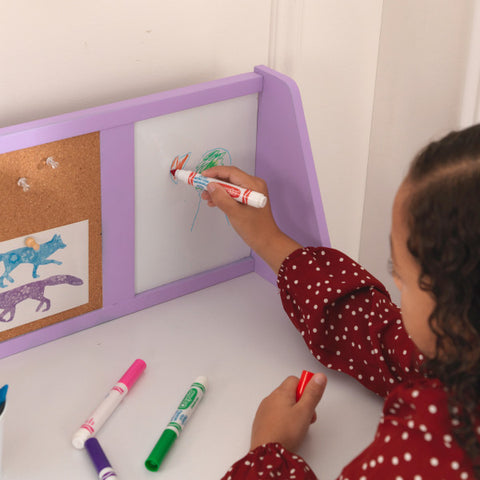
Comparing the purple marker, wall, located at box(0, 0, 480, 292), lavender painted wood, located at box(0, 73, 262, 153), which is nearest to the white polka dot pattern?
the purple marker

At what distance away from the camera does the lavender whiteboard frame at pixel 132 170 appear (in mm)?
835

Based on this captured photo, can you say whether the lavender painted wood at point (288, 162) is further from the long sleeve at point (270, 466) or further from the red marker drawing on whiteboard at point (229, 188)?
the long sleeve at point (270, 466)

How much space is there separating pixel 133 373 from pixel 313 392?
0.20 m

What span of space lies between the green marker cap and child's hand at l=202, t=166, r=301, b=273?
0.26 metres

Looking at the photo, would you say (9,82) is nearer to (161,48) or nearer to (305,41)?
(161,48)

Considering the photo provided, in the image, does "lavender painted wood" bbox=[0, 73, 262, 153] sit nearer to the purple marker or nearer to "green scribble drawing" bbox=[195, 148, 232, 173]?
"green scribble drawing" bbox=[195, 148, 232, 173]

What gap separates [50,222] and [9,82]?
166 mm

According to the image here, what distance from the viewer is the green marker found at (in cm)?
71

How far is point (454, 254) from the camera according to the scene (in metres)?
0.53

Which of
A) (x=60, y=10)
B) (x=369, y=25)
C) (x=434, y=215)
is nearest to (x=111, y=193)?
(x=60, y=10)

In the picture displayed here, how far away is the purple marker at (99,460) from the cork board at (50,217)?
0.65 ft

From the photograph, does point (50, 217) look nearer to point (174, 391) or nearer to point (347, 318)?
point (174, 391)

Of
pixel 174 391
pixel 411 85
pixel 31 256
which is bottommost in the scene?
pixel 174 391

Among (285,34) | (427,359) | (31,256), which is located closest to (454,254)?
(427,359)
